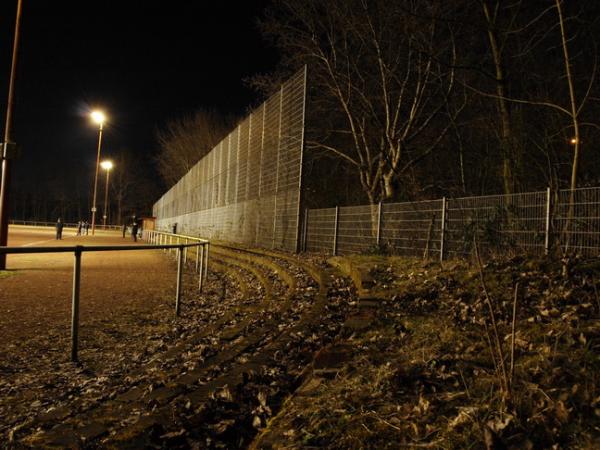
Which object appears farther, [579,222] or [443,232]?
[443,232]

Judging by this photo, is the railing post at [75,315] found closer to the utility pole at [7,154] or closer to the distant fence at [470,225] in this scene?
the distant fence at [470,225]

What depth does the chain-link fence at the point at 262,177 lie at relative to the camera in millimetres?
14141

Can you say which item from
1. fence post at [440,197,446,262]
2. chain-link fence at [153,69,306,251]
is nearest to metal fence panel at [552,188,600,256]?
fence post at [440,197,446,262]

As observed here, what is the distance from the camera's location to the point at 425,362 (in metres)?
3.12

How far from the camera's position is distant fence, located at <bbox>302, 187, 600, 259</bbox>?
6965 mm

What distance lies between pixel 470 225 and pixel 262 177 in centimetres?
1029

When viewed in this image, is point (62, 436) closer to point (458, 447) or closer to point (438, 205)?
point (458, 447)

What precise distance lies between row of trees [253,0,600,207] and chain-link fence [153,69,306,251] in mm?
2322

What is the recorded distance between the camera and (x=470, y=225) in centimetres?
845

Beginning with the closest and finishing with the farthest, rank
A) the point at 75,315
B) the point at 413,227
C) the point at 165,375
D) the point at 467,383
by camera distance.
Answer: the point at 467,383 → the point at 165,375 → the point at 75,315 → the point at 413,227

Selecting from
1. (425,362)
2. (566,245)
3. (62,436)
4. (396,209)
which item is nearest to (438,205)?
(396,209)

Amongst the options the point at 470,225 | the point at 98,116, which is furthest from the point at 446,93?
the point at 98,116

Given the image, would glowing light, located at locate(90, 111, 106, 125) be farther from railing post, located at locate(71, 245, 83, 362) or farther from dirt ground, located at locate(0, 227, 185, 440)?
railing post, located at locate(71, 245, 83, 362)

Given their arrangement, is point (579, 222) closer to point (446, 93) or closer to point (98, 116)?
point (446, 93)
